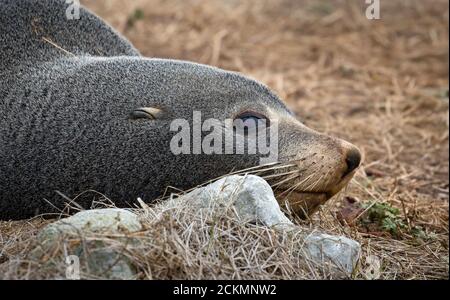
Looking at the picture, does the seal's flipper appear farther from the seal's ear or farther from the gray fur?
the seal's ear

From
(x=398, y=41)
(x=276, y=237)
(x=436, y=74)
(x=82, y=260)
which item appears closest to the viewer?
(x=82, y=260)

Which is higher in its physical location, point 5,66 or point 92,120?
point 5,66

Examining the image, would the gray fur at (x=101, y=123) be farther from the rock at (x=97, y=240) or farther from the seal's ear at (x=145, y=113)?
the rock at (x=97, y=240)

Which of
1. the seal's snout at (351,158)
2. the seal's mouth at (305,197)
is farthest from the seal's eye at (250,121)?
the seal's snout at (351,158)

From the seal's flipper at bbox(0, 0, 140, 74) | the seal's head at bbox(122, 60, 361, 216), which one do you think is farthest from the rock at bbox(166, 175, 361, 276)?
the seal's flipper at bbox(0, 0, 140, 74)

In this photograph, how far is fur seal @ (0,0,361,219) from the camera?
A: 3916 millimetres

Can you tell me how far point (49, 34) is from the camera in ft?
15.8

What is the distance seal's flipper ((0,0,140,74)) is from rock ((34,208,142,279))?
148cm

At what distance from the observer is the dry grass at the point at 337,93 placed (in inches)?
138

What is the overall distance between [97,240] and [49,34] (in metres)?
2.00

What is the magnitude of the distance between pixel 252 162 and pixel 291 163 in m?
0.20

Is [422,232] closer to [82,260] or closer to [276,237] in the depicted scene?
[276,237]

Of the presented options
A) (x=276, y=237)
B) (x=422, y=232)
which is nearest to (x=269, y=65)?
(x=422, y=232)

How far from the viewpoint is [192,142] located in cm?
387
